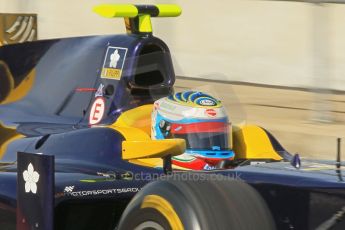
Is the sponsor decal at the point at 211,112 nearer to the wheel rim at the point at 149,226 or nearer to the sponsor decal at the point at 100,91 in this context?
the sponsor decal at the point at 100,91

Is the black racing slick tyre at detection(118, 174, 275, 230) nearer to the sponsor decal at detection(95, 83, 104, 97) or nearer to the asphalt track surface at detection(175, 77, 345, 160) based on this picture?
the sponsor decal at detection(95, 83, 104, 97)

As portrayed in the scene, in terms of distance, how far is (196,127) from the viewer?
15.7 feet

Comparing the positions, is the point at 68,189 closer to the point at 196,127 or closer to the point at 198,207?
the point at 196,127

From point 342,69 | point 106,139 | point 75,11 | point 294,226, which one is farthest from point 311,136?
point 75,11

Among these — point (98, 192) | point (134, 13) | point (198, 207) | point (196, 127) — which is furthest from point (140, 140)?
point (198, 207)

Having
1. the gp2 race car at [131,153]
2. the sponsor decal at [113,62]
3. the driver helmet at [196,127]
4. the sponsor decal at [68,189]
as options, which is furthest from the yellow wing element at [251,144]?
the sponsor decal at [68,189]

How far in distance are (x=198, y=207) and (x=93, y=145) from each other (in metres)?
1.64

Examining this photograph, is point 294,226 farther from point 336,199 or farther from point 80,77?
point 80,77

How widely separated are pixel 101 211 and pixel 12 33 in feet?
23.0

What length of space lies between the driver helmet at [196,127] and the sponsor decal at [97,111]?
0.47 m

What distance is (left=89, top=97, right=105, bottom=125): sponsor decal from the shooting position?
209 inches

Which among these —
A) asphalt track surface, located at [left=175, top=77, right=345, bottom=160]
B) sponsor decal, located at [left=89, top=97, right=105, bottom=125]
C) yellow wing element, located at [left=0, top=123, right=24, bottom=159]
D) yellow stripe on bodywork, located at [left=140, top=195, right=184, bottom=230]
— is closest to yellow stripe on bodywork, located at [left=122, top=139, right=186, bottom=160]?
sponsor decal, located at [left=89, top=97, right=105, bottom=125]

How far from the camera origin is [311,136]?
7.89 metres

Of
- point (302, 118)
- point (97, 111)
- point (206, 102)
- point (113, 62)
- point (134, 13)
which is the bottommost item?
point (302, 118)
